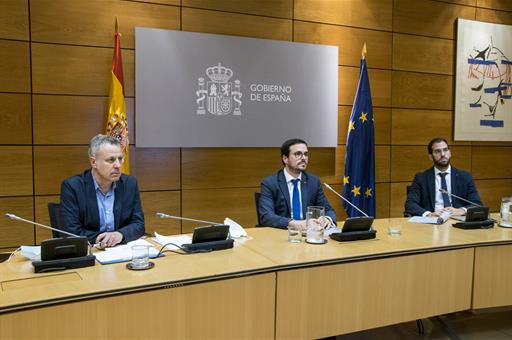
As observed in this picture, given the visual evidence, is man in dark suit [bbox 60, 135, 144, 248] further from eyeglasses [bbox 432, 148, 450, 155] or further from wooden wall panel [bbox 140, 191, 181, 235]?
eyeglasses [bbox 432, 148, 450, 155]

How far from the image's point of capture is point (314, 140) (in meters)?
4.78

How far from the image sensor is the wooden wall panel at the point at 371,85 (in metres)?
4.95

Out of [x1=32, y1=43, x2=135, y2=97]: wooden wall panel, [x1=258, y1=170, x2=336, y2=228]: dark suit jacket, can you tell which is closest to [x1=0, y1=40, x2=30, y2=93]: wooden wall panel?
[x1=32, y1=43, x2=135, y2=97]: wooden wall panel

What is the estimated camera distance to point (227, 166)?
4508 mm

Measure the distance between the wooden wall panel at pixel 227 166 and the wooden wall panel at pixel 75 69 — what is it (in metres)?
0.87

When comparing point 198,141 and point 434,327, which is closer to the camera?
point 434,327

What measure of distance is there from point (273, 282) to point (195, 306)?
382mm

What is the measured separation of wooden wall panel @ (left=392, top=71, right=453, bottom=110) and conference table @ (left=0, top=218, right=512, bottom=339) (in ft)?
8.97

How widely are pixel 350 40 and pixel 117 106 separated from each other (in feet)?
8.74

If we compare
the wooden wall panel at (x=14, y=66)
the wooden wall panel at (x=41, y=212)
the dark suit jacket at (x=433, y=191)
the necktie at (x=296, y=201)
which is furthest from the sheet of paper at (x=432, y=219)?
the wooden wall panel at (x=14, y=66)

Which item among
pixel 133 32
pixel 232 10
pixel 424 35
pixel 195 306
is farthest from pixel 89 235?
pixel 424 35

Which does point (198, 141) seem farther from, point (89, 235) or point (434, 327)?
point (434, 327)

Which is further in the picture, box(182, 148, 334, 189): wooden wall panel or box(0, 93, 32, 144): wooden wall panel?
box(182, 148, 334, 189): wooden wall panel

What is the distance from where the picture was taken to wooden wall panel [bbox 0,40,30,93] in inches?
145
